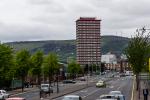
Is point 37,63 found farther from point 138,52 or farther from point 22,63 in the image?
point 138,52

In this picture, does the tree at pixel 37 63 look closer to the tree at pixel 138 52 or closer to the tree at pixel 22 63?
the tree at pixel 22 63

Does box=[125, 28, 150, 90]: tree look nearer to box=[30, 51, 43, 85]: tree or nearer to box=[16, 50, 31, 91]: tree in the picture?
box=[16, 50, 31, 91]: tree

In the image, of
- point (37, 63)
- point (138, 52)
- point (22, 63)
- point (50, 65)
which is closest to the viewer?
point (138, 52)

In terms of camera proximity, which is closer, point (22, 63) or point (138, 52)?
point (138, 52)

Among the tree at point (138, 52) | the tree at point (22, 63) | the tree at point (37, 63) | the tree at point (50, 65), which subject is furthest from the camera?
the tree at point (50, 65)

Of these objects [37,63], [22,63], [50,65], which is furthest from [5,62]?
[50,65]

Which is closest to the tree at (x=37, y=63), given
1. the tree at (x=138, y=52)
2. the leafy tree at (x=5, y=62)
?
the leafy tree at (x=5, y=62)

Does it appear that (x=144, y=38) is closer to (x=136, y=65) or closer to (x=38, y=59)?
(x=136, y=65)

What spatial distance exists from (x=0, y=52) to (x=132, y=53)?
21.7m

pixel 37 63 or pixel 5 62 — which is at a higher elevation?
pixel 37 63

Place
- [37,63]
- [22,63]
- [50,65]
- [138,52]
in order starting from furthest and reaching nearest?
[50,65]
[37,63]
[22,63]
[138,52]

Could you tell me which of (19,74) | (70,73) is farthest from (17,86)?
(70,73)

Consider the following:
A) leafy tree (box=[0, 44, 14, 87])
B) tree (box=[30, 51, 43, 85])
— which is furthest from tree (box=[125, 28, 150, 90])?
tree (box=[30, 51, 43, 85])

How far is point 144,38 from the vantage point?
81250 millimetres
